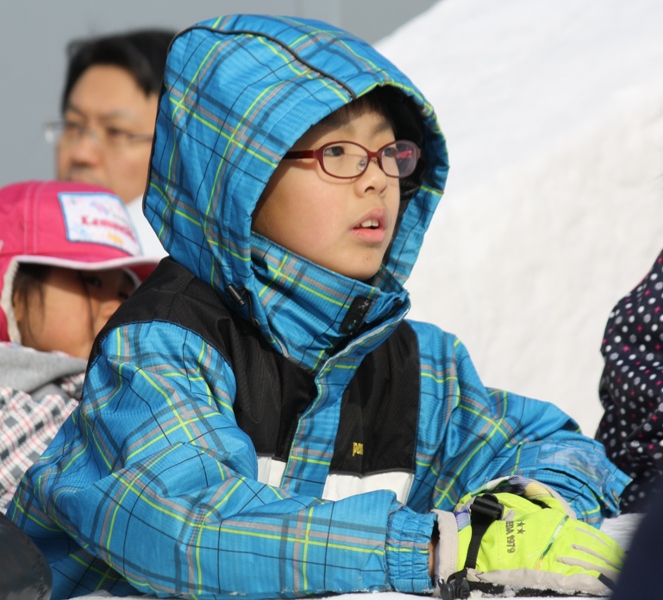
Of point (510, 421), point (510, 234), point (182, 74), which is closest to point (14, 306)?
point (182, 74)

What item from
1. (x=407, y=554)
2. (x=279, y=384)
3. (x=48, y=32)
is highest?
(x=48, y=32)

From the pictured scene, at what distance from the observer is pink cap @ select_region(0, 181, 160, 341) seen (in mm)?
2635

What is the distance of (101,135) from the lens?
411 cm

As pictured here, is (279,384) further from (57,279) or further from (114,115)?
(114,115)

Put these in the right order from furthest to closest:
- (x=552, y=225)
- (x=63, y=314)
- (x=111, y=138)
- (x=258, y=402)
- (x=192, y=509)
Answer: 1. (x=111, y=138)
2. (x=552, y=225)
3. (x=63, y=314)
4. (x=258, y=402)
5. (x=192, y=509)

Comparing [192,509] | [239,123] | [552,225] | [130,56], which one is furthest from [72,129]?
[192,509]

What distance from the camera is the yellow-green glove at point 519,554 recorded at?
5.19 ft

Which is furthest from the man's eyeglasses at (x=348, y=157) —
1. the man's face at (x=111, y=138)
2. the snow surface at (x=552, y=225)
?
the man's face at (x=111, y=138)

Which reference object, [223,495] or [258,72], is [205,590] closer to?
[223,495]

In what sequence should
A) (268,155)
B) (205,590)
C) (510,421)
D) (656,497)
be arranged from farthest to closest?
(510,421)
(268,155)
(205,590)
(656,497)

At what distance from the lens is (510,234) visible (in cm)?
379

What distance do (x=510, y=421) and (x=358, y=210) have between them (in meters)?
0.55

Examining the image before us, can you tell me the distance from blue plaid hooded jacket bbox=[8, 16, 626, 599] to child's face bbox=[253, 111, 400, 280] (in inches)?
1.9

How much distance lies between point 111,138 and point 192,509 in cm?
279
